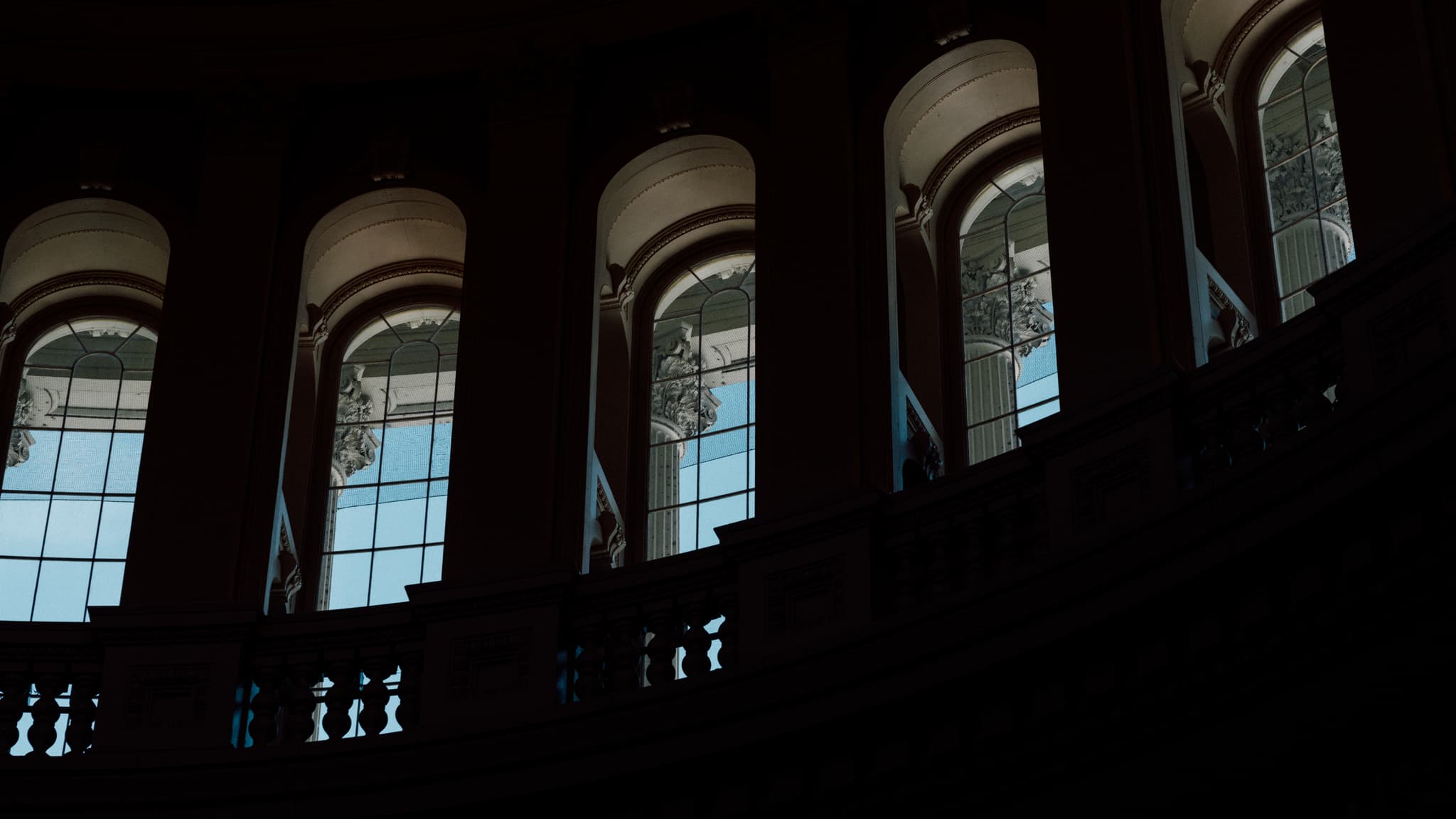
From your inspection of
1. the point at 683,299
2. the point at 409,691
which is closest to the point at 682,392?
the point at 683,299

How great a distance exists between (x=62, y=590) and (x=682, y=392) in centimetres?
441

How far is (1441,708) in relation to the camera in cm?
895

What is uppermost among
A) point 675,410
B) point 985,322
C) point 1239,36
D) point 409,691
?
point 1239,36

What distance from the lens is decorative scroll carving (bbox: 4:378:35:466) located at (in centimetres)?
1586

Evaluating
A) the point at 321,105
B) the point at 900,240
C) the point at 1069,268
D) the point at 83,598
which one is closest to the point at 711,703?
the point at 1069,268

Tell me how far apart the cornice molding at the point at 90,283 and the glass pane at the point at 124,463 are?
1176mm

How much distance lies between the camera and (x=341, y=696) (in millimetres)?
12797

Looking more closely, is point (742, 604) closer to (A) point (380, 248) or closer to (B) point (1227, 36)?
(B) point (1227, 36)

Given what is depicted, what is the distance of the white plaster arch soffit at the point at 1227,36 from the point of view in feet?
46.3

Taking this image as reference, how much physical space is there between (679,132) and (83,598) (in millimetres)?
5124

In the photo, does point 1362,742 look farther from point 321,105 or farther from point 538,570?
point 321,105

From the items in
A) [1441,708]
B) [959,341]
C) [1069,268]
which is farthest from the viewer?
[959,341]

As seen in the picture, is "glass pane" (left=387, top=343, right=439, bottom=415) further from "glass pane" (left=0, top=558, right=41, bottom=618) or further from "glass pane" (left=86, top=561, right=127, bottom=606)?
"glass pane" (left=0, top=558, right=41, bottom=618)

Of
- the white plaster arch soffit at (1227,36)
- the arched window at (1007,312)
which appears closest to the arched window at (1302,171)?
the white plaster arch soffit at (1227,36)
